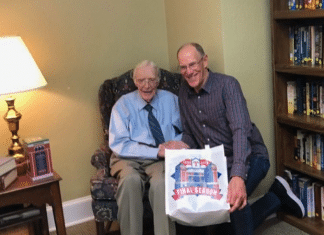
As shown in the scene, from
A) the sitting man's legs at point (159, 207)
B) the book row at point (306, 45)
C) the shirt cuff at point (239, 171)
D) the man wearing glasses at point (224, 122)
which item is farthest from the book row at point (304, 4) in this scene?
the sitting man's legs at point (159, 207)

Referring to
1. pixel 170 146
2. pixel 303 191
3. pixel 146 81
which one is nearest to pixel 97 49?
pixel 146 81

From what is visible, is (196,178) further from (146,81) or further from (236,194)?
(146,81)

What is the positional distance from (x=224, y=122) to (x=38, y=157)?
3.34ft

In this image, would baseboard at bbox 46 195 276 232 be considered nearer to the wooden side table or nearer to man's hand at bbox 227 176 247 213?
the wooden side table

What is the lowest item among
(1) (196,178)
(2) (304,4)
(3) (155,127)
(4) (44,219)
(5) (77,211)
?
(5) (77,211)

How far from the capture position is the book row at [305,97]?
8.73ft

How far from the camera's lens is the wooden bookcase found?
2.62 m

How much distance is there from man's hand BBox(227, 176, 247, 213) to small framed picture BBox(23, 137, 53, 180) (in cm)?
99

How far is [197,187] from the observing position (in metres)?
2.09

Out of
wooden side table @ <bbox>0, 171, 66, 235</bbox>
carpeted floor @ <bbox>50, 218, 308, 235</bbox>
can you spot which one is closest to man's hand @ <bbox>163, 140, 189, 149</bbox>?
wooden side table @ <bbox>0, 171, 66, 235</bbox>

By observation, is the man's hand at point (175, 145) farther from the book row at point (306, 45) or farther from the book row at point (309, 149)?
the book row at point (306, 45)

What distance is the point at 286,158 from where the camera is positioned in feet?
9.53

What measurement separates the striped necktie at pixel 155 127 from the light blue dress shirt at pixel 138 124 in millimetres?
19

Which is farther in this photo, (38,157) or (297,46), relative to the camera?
(297,46)
